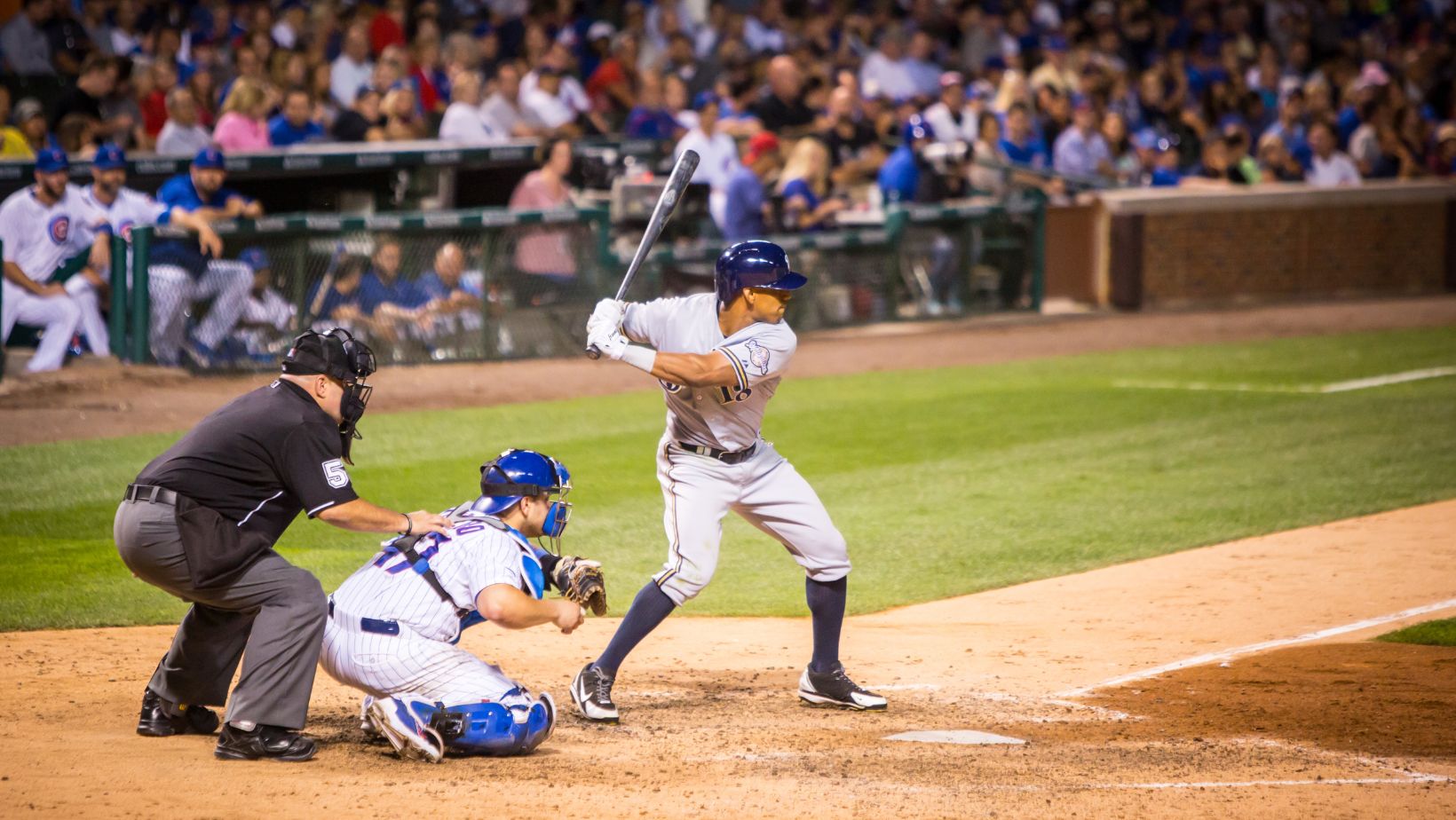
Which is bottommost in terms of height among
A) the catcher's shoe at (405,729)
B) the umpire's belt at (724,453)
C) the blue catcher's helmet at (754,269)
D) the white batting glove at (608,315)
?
the catcher's shoe at (405,729)

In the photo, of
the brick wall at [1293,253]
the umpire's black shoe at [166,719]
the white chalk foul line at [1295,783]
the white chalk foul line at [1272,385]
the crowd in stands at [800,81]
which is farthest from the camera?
the brick wall at [1293,253]

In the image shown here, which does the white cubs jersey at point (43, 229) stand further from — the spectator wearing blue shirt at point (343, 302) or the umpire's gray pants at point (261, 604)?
the umpire's gray pants at point (261, 604)

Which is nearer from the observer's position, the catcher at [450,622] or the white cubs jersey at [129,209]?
the catcher at [450,622]

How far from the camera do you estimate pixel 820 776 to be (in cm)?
482

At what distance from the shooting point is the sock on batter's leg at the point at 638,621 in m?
5.55

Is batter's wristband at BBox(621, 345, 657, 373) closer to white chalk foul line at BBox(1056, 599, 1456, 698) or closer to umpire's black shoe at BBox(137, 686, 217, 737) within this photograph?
umpire's black shoe at BBox(137, 686, 217, 737)

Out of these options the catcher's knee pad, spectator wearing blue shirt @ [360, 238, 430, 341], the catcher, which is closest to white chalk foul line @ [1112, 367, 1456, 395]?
spectator wearing blue shirt @ [360, 238, 430, 341]

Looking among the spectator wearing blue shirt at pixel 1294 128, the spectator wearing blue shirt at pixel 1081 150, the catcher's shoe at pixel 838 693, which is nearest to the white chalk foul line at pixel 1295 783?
the catcher's shoe at pixel 838 693

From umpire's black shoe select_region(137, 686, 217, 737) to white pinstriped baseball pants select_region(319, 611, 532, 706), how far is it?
553 millimetres

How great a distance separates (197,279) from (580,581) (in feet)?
26.0

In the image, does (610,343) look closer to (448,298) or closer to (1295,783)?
(1295,783)

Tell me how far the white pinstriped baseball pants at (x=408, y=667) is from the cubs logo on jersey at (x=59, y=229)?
25.7ft

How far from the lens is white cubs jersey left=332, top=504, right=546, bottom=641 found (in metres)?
4.86

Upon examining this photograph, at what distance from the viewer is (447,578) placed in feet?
16.2
